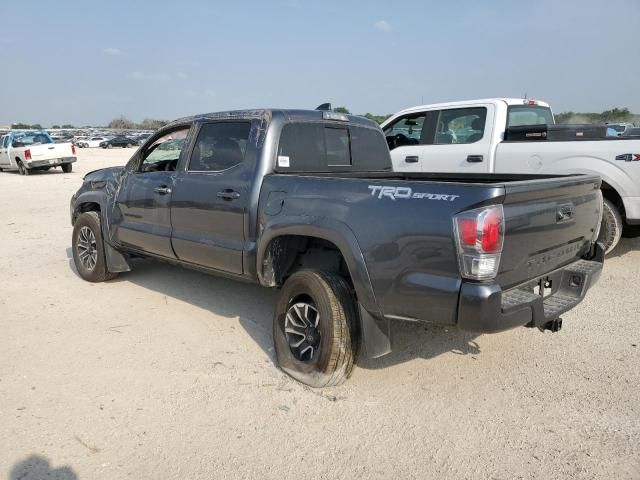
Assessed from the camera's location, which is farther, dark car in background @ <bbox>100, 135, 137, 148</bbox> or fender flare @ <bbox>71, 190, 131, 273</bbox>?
dark car in background @ <bbox>100, 135, 137, 148</bbox>

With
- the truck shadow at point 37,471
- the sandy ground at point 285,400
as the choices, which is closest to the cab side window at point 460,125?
the sandy ground at point 285,400

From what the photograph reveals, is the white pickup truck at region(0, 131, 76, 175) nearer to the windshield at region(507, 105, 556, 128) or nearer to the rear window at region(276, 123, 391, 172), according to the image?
the windshield at region(507, 105, 556, 128)


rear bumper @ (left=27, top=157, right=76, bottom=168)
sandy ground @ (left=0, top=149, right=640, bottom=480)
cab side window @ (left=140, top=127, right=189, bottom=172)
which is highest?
cab side window @ (left=140, top=127, right=189, bottom=172)

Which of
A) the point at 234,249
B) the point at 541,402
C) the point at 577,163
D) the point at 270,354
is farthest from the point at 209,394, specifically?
the point at 577,163

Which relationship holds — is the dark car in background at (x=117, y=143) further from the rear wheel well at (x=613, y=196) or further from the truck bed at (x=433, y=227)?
the truck bed at (x=433, y=227)

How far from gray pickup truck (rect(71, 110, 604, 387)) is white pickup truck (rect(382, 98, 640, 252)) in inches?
89.1

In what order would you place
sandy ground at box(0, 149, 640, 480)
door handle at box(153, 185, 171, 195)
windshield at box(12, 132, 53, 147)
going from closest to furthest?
sandy ground at box(0, 149, 640, 480), door handle at box(153, 185, 171, 195), windshield at box(12, 132, 53, 147)

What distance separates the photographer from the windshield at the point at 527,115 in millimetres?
7201

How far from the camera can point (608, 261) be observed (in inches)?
252

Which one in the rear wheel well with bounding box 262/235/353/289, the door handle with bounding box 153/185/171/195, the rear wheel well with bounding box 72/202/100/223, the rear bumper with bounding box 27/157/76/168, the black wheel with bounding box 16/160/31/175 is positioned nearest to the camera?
the rear wheel well with bounding box 262/235/353/289

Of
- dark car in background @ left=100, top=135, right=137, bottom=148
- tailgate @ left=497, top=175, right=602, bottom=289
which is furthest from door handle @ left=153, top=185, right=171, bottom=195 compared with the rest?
dark car in background @ left=100, top=135, right=137, bottom=148

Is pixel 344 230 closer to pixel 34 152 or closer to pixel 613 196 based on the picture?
pixel 613 196

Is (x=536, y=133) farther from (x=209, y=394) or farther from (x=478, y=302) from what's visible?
(x=209, y=394)

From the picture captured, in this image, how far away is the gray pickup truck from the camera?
277 cm
